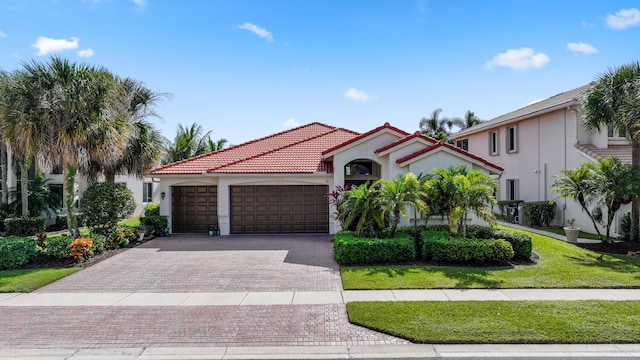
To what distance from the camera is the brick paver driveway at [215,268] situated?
9758 mm

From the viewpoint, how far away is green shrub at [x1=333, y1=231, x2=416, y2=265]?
11602 mm

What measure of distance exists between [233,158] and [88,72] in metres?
8.35

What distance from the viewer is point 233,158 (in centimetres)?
2025

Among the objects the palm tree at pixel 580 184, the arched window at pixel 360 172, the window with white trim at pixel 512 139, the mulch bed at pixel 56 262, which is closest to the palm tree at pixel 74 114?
the mulch bed at pixel 56 262

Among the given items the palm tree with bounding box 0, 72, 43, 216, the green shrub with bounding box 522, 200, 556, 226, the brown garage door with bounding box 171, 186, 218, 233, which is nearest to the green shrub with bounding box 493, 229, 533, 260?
the green shrub with bounding box 522, 200, 556, 226

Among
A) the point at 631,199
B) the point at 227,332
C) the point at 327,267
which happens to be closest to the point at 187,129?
the point at 327,267

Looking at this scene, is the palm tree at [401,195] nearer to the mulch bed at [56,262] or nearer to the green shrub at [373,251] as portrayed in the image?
the green shrub at [373,251]

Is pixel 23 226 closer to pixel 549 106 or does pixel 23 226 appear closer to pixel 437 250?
pixel 437 250

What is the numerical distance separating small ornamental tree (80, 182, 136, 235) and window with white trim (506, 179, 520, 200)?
→ 70.7 feet

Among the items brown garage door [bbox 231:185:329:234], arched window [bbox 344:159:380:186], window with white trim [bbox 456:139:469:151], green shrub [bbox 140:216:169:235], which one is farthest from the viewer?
window with white trim [bbox 456:139:469:151]

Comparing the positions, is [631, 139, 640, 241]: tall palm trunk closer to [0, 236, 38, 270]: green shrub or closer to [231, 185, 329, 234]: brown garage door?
[231, 185, 329, 234]: brown garage door

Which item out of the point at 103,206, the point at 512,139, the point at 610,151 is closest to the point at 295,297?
the point at 103,206

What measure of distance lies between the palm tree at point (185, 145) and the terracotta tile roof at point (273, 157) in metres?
9.25

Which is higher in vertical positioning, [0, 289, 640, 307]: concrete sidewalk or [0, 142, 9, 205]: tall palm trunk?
[0, 142, 9, 205]: tall palm trunk
